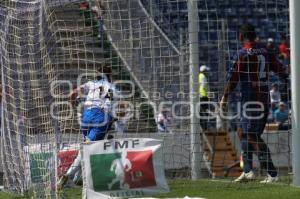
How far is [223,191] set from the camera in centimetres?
1121

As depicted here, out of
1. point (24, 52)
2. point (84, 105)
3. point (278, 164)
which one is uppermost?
point (24, 52)

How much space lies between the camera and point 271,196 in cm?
1016

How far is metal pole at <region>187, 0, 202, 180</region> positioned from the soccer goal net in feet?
0.05

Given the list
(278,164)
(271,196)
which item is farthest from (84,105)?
(278,164)

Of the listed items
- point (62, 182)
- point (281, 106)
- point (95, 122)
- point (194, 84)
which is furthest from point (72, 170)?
point (281, 106)

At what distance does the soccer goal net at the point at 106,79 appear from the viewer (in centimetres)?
1072

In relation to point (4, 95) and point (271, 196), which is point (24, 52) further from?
point (271, 196)

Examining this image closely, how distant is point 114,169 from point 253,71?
3335mm

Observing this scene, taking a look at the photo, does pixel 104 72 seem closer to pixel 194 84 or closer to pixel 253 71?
pixel 194 84

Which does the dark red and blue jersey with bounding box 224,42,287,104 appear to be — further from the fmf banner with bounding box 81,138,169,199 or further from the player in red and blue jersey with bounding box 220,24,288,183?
the fmf banner with bounding box 81,138,169,199

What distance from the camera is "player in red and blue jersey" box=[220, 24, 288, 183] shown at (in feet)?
40.4

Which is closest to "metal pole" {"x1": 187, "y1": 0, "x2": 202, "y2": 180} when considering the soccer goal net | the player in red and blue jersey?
the soccer goal net

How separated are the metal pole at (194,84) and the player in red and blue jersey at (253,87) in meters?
0.75

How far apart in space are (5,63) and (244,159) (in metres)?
3.56
